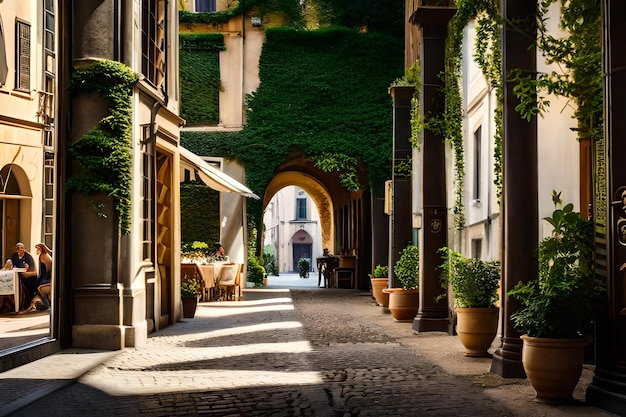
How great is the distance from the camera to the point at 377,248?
74.8 feet

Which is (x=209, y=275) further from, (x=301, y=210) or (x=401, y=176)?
(x=301, y=210)

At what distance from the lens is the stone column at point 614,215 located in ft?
20.0

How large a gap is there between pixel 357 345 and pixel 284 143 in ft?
44.7

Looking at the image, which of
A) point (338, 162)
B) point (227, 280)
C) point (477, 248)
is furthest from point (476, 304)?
point (338, 162)

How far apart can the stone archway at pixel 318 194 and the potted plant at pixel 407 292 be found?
21954mm

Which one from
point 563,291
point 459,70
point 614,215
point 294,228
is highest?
point 459,70

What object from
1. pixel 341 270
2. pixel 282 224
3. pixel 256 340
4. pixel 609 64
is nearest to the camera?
pixel 609 64

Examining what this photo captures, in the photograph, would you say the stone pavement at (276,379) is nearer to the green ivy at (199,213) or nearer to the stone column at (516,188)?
the stone column at (516,188)

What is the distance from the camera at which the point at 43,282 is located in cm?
966

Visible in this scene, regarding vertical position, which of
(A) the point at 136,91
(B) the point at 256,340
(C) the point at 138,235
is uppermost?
(A) the point at 136,91

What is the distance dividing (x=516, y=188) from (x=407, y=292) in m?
6.46

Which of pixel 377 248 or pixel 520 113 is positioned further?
pixel 377 248

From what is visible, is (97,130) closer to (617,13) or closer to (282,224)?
(617,13)

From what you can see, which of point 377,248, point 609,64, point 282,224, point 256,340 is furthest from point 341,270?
point 282,224
